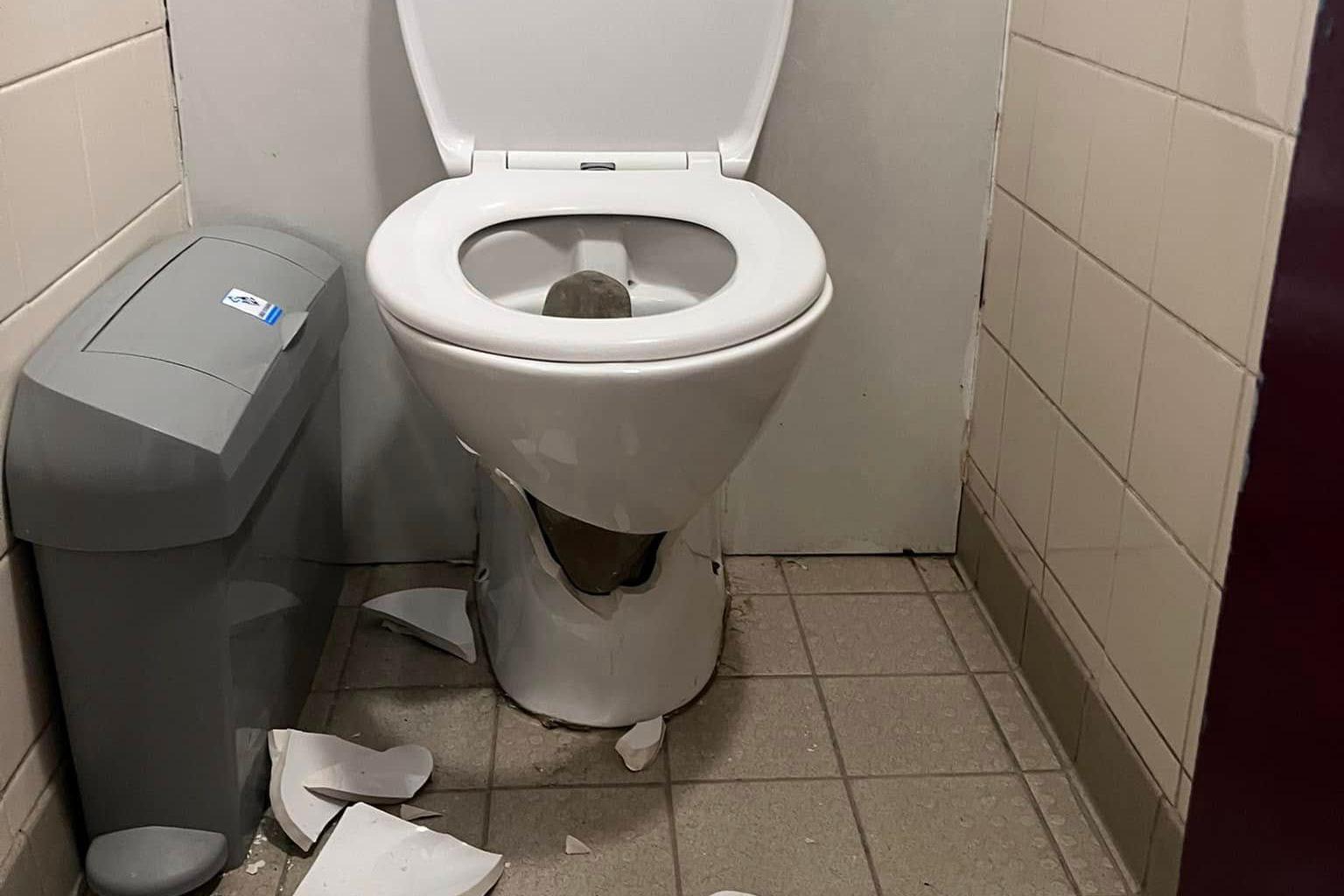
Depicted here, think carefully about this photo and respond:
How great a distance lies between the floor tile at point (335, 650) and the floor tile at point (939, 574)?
649 millimetres

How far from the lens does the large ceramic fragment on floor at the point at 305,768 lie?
1025mm

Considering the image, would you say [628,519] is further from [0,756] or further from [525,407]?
[0,756]

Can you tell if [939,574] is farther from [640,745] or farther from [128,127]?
[128,127]

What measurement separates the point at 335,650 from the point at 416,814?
0.28m

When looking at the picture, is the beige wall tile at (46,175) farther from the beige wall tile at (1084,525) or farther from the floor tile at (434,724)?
the beige wall tile at (1084,525)

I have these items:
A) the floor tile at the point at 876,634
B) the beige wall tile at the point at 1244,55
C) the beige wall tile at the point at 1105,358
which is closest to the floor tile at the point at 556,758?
the floor tile at the point at 876,634

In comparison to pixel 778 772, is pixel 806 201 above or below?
above

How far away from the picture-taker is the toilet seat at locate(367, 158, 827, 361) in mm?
837

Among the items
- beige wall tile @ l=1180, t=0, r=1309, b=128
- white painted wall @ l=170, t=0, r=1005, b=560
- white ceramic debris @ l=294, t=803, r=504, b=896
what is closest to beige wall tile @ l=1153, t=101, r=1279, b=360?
beige wall tile @ l=1180, t=0, r=1309, b=128

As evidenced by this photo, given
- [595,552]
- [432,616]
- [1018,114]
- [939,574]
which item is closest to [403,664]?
[432,616]

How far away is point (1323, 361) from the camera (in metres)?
0.46

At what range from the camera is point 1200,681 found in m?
0.91

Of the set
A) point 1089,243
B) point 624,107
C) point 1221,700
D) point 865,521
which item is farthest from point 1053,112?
point 1221,700

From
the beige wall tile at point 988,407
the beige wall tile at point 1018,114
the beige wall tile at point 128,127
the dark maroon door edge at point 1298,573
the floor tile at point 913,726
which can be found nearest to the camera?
the dark maroon door edge at point 1298,573
